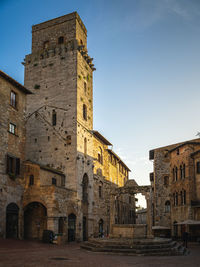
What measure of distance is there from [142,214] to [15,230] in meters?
59.8

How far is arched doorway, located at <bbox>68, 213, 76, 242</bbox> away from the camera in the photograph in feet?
94.2

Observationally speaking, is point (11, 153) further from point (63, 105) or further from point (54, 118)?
point (63, 105)

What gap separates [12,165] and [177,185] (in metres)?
19.3

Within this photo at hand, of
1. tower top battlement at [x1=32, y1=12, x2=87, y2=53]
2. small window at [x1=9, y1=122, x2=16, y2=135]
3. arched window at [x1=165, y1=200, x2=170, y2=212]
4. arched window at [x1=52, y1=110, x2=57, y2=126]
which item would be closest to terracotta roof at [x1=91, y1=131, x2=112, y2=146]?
arched window at [x1=52, y1=110, x2=57, y2=126]

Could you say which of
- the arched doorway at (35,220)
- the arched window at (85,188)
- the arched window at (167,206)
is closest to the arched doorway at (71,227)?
the arched doorway at (35,220)

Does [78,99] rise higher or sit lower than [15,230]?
higher

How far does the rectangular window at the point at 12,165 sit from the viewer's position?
24578mm

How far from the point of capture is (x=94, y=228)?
34.6 meters

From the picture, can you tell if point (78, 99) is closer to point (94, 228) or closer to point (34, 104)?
point (34, 104)

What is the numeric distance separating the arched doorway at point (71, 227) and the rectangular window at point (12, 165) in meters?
7.12

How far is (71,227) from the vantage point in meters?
29.1

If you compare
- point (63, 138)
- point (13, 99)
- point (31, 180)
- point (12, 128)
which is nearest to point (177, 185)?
point (63, 138)

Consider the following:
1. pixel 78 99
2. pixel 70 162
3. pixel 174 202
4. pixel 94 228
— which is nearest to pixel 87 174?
pixel 70 162

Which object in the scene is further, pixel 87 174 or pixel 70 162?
pixel 87 174
